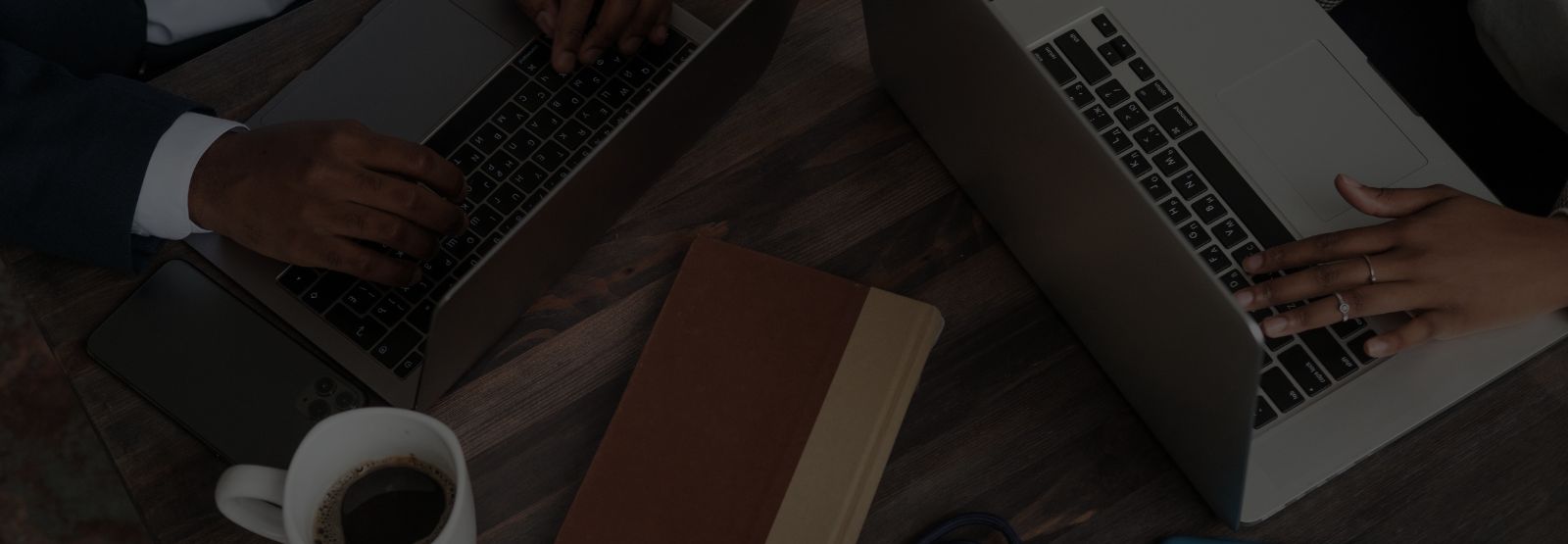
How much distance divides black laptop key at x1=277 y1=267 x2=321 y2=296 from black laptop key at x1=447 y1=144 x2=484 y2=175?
13cm

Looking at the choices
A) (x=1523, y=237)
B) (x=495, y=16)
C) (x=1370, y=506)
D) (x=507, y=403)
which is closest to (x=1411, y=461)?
(x=1370, y=506)

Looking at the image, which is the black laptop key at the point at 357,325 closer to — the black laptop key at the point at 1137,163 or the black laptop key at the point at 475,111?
the black laptop key at the point at 475,111

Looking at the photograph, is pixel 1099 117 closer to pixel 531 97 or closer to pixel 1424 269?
pixel 1424 269

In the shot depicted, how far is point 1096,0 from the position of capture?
92cm

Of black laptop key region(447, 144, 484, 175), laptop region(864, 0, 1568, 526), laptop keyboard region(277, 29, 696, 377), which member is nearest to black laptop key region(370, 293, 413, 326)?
laptop keyboard region(277, 29, 696, 377)

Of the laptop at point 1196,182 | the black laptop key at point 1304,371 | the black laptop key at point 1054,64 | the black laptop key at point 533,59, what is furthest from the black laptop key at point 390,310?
the black laptop key at point 1304,371

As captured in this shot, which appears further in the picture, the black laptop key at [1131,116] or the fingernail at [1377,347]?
the black laptop key at [1131,116]

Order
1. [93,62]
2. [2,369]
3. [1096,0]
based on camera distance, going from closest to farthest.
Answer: [2,369] < [1096,0] < [93,62]

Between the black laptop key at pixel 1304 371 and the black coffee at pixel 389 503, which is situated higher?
the black laptop key at pixel 1304 371

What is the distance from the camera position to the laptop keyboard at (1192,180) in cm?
78

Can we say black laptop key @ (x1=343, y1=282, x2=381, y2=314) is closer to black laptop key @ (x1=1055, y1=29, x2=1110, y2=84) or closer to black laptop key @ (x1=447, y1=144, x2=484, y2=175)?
black laptop key @ (x1=447, y1=144, x2=484, y2=175)

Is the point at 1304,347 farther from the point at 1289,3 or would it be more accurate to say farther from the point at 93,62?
the point at 93,62

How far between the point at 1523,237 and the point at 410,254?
83 cm

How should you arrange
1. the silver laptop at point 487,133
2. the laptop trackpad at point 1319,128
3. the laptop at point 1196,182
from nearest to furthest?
the laptop at point 1196,182, the silver laptop at point 487,133, the laptop trackpad at point 1319,128
